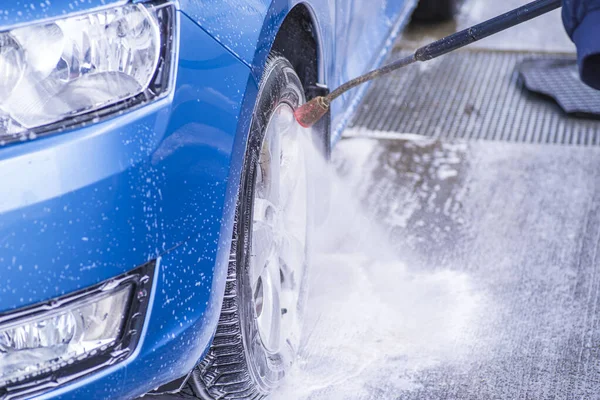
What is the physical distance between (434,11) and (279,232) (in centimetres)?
285

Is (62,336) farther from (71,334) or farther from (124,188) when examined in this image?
(124,188)

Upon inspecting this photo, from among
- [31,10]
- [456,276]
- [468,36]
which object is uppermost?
[31,10]

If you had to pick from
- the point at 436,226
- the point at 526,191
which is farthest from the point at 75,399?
the point at 526,191

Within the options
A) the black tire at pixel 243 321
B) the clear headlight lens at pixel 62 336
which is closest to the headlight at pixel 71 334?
the clear headlight lens at pixel 62 336

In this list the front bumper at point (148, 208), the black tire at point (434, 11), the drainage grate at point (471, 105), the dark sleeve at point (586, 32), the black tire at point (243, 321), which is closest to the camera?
the front bumper at point (148, 208)

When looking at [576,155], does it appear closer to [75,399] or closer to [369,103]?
[369,103]

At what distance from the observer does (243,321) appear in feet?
5.47

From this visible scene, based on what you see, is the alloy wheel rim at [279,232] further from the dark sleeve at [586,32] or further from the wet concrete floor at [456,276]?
the dark sleeve at [586,32]

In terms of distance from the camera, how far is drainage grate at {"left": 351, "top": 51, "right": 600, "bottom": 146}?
337cm

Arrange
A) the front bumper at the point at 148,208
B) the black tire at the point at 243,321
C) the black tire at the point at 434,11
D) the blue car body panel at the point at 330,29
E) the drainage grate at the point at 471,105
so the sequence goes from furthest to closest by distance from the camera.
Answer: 1. the black tire at the point at 434,11
2. the drainage grate at the point at 471,105
3. the black tire at the point at 243,321
4. the blue car body panel at the point at 330,29
5. the front bumper at the point at 148,208

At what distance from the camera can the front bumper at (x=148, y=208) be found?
1.23 meters

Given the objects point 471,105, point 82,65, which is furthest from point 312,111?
point 471,105

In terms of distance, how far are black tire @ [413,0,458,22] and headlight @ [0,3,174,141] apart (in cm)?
333

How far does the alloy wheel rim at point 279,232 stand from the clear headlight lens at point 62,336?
0.39 m
